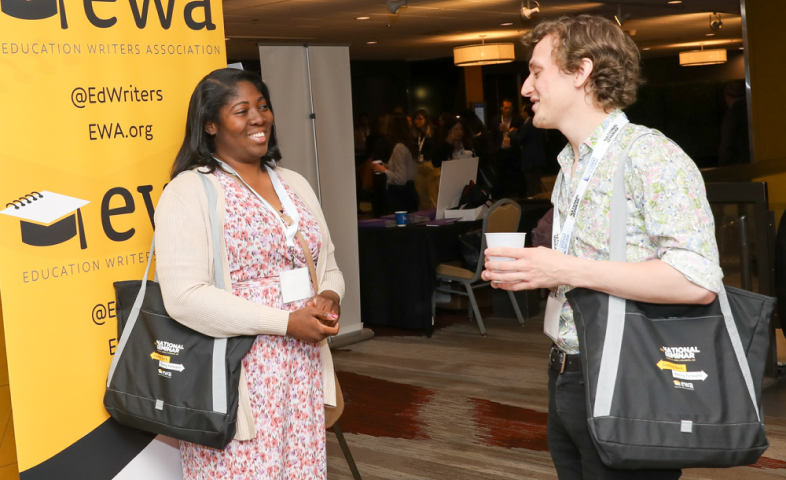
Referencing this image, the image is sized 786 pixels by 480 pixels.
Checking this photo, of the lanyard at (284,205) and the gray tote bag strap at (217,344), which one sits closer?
the gray tote bag strap at (217,344)

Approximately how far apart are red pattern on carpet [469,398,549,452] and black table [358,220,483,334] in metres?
1.66

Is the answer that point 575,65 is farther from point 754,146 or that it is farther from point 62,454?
point 754,146

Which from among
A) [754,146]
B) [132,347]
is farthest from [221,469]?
[754,146]

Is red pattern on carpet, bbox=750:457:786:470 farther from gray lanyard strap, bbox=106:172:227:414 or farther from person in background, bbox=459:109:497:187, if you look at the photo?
person in background, bbox=459:109:497:187

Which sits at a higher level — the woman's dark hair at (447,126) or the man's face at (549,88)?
the woman's dark hair at (447,126)

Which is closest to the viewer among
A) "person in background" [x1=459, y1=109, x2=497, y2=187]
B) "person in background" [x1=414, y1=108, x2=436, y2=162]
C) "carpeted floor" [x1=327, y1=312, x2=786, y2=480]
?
"carpeted floor" [x1=327, y1=312, x2=786, y2=480]

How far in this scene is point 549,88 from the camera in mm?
1473

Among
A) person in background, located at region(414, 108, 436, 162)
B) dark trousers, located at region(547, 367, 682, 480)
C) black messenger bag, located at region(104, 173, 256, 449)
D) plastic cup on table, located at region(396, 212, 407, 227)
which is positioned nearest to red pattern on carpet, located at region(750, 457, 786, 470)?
dark trousers, located at region(547, 367, 682, 480)

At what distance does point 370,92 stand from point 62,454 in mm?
15676

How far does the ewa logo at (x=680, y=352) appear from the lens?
133 centimetres

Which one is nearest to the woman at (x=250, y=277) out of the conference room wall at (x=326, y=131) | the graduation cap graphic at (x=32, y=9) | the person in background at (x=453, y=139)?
the graduation cap graphic at (x=32, y=9)

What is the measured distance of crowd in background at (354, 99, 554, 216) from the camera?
8000 mm

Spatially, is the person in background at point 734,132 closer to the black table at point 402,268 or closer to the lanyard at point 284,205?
the black table at point 402,268

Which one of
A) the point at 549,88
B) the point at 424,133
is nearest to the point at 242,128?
the point at 549,88
